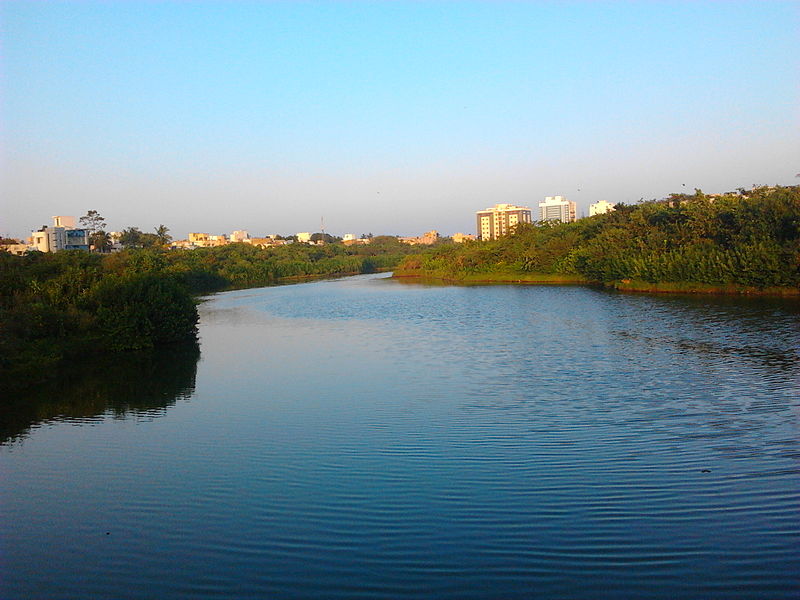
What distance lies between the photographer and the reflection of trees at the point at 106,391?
1392 centimetres

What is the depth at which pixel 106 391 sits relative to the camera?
16609 millimetres

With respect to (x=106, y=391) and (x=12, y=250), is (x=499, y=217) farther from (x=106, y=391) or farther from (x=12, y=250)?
(x=106, y=391)

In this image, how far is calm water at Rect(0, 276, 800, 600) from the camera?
6082mm

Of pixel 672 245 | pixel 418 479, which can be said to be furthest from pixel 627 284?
pixel 418 479

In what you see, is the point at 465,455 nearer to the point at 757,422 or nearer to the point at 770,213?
the point at 757,422

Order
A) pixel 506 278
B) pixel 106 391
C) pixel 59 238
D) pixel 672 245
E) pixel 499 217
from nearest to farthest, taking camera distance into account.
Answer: pixel 106 391 → pixel 672 245 → pixel 506 278 → pixel 59 238 → pixel 499 217

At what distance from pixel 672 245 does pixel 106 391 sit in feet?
111

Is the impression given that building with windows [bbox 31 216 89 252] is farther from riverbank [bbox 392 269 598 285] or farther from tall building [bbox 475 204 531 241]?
tall building [bbox 475 204 531 241]

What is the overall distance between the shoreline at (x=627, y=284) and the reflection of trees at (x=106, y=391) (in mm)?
25854

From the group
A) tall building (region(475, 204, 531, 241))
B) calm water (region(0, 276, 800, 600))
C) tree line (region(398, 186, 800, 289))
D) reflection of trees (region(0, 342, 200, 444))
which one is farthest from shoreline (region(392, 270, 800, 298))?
tall building (region(475, 204, 531, 241))

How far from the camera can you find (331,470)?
9.12 meters

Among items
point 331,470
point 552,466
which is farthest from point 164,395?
point 552,466

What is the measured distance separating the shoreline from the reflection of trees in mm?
25854

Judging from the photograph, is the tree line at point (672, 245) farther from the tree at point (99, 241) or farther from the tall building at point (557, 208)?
the tall building at point (557, 208)
